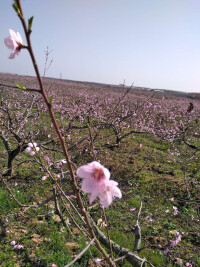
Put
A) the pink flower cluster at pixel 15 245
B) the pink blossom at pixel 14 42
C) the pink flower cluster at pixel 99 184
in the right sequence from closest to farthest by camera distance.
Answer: the pink blossom at pixel 14 42 → the pink flower cluster at pixel 99 184 → the pink flower cluster at pixel 15 245

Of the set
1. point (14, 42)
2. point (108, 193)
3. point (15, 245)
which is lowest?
point (15, 245)

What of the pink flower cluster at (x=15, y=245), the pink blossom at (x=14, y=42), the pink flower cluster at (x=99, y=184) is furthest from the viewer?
the pink flower cluster at (x=15, y=245)

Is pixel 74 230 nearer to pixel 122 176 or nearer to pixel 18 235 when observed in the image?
pixel 18 235

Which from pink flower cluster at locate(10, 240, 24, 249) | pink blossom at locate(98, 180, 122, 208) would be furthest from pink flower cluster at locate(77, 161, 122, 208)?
pink flower cluster at locate(10, 240, 24, 249)

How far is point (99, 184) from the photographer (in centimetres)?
88

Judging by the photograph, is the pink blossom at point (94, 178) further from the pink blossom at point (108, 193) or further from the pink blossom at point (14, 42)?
the pink blossom at point (14, 42)

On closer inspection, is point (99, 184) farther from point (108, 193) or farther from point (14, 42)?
point (14, 42)

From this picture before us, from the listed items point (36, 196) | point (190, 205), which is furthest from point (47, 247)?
point (190, 205)

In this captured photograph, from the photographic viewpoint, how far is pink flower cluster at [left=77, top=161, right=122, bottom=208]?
868mm

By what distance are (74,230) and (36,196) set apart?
134cm

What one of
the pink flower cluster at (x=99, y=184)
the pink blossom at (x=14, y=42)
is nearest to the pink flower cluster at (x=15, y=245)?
the pink flower cluster at (x=99, y=184)

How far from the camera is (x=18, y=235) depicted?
10.6ft

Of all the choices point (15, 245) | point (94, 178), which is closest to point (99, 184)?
point (94, 178)

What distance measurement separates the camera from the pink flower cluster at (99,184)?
0.87 meters
